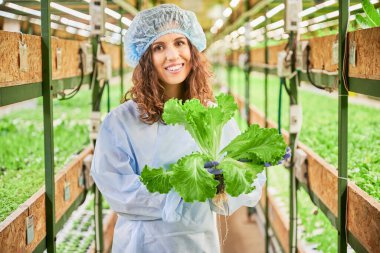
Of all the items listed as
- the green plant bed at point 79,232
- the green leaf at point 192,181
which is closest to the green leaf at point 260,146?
the green leaf at point 192,181

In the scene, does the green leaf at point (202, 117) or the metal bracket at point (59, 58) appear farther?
the metal bracket at point (59, 58)

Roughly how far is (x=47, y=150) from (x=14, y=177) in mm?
837

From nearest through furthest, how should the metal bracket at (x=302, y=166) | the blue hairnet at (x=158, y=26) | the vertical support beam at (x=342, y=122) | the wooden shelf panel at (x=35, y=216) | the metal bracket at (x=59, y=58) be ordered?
the wooden shelf panel at (x=35, y=216) → the vertical support beam at (x=342, y=122) → the blue hairnet at (x=158, y=26) → the metal bracket at (x=59, y=58) → the metal bracket at (x=302, y=166)

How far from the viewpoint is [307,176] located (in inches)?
149

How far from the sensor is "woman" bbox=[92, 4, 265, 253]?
2580 millimetres

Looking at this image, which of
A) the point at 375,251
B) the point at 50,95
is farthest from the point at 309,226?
the point at 50,95

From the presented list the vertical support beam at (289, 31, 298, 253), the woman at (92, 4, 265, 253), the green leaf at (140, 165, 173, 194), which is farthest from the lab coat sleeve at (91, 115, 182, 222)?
the vertical support beam at (289, 31, 298, 253)

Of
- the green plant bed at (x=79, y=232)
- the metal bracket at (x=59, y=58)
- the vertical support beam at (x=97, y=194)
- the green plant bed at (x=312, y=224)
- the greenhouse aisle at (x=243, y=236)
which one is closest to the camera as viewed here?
the metal bracket at (x=59, y=58)

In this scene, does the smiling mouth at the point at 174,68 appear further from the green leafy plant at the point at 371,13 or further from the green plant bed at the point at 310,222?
the green plant bed at the point at 310,222

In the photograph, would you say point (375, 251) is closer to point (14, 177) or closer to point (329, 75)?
point (329, 75)

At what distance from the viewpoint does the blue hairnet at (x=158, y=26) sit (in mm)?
2807

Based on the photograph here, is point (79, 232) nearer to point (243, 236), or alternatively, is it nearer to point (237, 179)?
point (243, 236)

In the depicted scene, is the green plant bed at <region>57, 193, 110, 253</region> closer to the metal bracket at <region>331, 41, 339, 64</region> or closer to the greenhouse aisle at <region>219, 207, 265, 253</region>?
the greenhouse aisle at <region>219, 207, 265, 253</region>

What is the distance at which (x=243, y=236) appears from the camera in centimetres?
634
